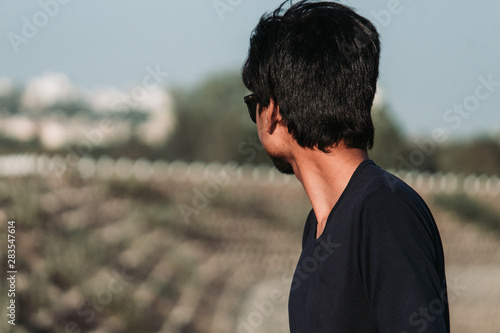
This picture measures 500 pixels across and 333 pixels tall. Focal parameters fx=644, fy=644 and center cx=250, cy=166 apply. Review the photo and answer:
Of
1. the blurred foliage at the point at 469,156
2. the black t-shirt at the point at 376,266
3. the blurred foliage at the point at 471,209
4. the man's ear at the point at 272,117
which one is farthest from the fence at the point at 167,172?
the blurred foliage at the point at 469,156

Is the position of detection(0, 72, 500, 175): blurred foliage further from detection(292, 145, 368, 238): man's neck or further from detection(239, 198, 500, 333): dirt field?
detection(292, 145, 368, 238): man's neck

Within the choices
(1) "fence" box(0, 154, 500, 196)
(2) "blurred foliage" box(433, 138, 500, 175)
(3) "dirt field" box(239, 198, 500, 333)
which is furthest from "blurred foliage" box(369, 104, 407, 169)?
(3) "dirt field" box(239, 198, 500, 333)

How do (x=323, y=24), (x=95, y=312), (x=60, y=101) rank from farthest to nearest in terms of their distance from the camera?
1. (x=60, y=101)
2. (x=95, y=312)
3. (x=323, y=24)

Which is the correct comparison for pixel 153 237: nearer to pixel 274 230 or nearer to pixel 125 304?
pixel 125 304

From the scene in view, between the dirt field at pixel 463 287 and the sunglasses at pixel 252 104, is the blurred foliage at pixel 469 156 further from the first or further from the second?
the sunglasses at pixel 252 104

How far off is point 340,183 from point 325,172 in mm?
52

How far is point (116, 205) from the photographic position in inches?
380

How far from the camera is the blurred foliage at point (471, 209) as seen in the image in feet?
46.7


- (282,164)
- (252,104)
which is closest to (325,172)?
(282,164)

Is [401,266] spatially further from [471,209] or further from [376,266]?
[471,209]

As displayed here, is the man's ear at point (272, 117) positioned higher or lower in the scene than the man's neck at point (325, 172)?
higher

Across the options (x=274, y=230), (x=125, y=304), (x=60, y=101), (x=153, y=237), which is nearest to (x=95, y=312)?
(x=125, y=304)

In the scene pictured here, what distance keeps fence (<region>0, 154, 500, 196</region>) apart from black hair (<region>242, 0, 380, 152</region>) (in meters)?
5.65

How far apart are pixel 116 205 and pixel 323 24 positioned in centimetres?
859
